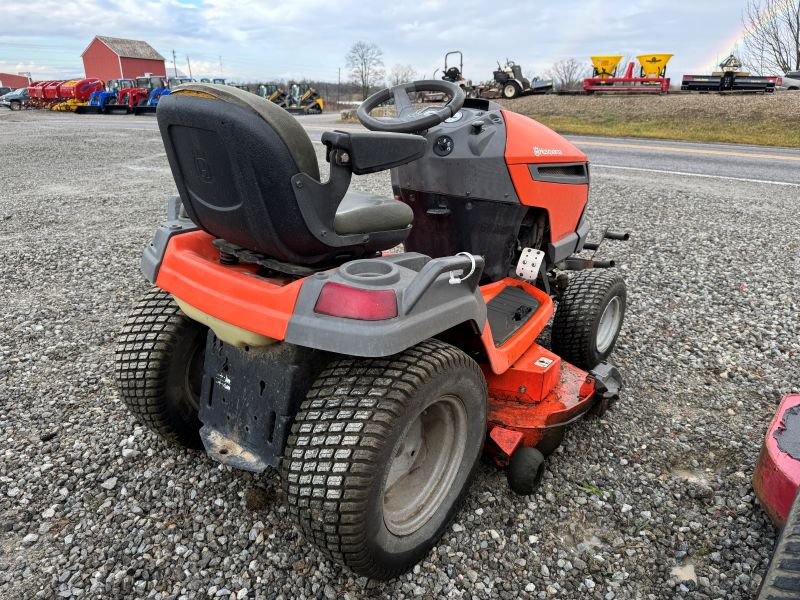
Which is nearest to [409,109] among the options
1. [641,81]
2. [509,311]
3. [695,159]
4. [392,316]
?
[509,311]

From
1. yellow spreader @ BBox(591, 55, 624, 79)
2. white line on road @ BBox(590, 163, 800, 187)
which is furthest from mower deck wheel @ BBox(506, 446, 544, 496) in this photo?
yellow spreader @ BBox(591, 55, 624, 79)

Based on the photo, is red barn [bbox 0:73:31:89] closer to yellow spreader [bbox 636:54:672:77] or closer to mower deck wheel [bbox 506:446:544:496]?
yellow spreader [bbox 636:54:672:77]

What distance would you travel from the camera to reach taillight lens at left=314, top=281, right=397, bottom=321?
1.53 m

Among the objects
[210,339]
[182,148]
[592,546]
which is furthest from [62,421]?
[592,546]

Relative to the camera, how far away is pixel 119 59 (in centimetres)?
4781

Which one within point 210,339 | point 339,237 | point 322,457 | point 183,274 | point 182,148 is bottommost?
point 322,457

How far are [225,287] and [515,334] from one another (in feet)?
4.03

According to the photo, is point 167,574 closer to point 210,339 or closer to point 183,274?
point 210,339

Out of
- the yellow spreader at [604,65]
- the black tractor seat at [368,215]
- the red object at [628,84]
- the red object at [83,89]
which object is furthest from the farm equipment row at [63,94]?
the black tractor seat at [368,215]

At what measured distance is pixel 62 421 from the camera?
262 cm

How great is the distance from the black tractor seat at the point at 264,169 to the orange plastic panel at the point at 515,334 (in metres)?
0.63

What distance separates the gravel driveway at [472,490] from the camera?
184 centimetres

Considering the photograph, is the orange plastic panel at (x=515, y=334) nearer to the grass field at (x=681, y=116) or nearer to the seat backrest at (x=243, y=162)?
the seat backrest at (x=243, y=162)

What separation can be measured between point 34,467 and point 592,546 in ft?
7.07
